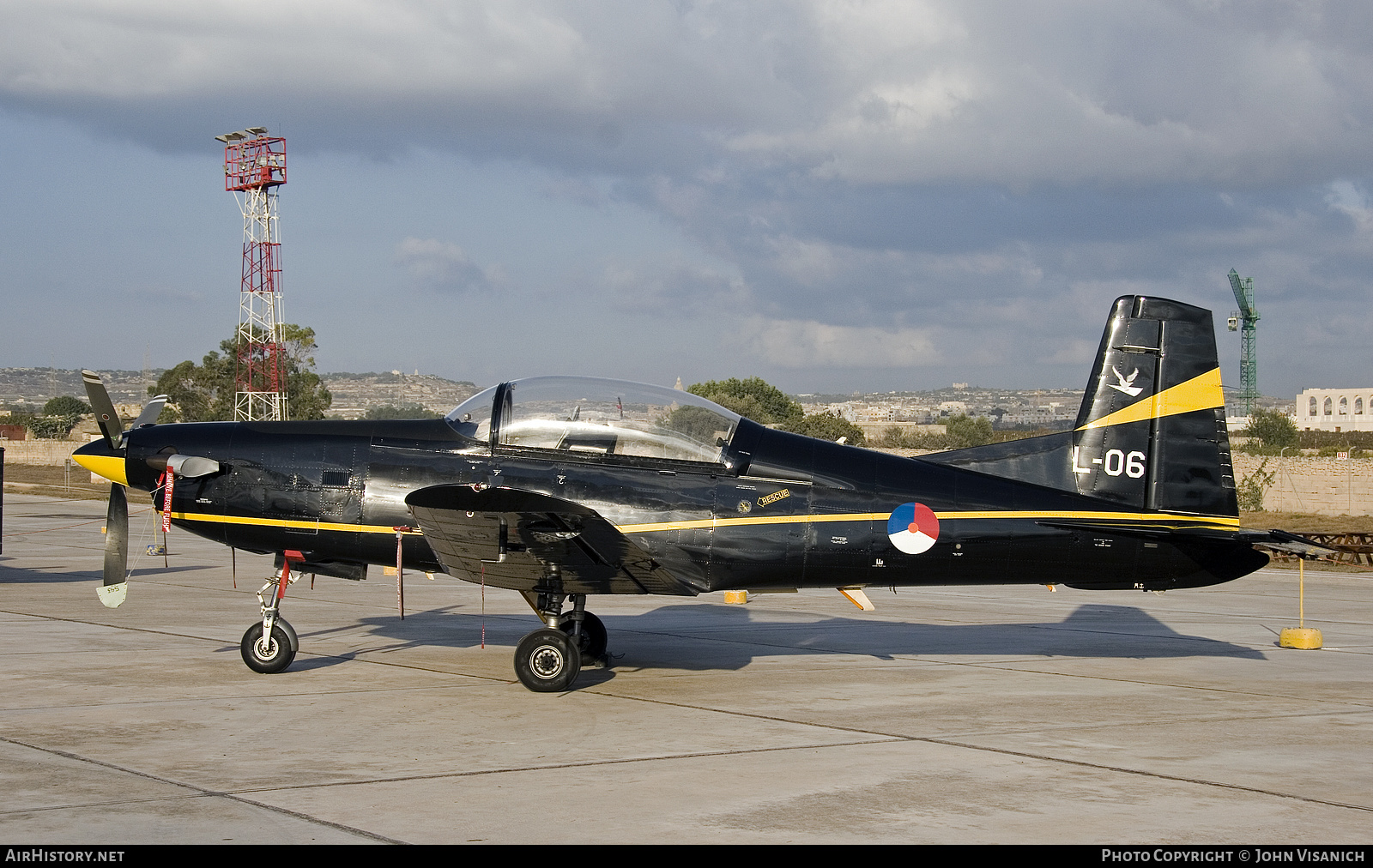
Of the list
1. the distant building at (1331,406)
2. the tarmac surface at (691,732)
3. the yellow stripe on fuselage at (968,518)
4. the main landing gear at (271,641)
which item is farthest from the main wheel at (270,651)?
the distant building at (1331,406)

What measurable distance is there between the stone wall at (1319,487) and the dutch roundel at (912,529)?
101ft

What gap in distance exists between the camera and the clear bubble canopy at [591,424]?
9602mm

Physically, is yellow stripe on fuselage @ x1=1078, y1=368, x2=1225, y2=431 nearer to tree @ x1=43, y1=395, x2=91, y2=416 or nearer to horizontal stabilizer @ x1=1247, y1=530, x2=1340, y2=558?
horizontal stabilizer @ x1=1247, y1=530, x2=1340, y2=558

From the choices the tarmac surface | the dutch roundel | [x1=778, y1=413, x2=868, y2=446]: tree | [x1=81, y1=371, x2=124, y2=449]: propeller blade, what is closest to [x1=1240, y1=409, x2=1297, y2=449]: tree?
[x1=778, y1=413, x2=868, y2=446]: tree

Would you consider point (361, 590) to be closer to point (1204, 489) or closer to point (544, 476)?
point (544, 476)

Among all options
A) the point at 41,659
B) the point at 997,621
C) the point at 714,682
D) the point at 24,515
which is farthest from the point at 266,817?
the point at 24,515

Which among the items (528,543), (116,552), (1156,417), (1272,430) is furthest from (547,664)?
(1272,430)

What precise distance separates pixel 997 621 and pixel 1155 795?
8.83 metres

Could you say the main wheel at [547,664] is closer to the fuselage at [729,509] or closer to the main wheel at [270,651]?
the fuselage at [729,509]

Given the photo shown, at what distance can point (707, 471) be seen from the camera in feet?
31.4

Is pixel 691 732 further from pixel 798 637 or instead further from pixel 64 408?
pixel 64 408

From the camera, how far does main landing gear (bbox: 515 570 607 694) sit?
9.19 meters

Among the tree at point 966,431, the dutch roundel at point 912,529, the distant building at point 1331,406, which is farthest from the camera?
the distant building at point 1331,406

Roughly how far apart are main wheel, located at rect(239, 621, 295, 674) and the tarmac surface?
0.51 feet
